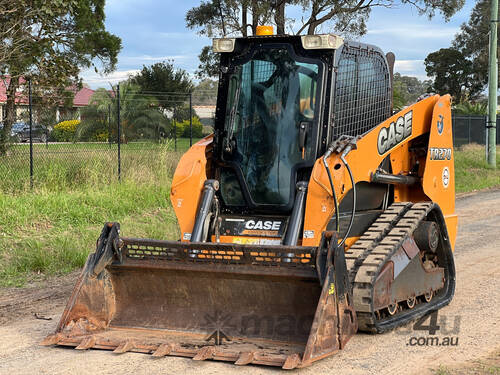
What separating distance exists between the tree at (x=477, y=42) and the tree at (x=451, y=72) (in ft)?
1.66

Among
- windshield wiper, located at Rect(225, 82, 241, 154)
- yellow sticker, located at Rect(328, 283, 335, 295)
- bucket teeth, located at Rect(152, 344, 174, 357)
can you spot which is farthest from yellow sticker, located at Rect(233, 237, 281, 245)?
bucket teeth, located at Rect(152, 344, 174, 357)

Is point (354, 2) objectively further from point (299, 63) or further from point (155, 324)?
point (155, 324)

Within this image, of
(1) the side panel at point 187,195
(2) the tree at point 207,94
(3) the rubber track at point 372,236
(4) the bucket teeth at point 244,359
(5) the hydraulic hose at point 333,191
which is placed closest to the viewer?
(4) the bucket teeth at point 244,359

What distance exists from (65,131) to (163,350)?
10.0 metres

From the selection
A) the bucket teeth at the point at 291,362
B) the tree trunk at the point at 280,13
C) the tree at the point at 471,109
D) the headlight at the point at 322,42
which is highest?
the tree trunk at the point at 280,13

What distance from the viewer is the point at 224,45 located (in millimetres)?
6895

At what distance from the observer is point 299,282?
5.68m

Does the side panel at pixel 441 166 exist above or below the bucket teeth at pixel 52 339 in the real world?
above

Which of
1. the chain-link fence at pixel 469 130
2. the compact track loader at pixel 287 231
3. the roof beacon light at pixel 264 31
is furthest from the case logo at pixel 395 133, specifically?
the chain-link fence at pixel 469 130

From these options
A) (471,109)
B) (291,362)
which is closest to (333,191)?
(291,362)

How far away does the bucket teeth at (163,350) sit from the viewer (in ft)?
17.7

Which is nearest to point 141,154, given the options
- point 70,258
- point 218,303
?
point 70,258

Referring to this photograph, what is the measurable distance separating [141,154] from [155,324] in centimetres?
926

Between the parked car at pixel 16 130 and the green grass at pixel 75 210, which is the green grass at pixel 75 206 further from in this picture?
the parked car at pixel 16 130
